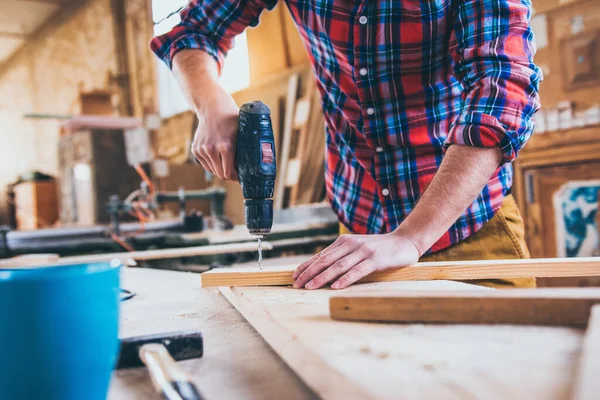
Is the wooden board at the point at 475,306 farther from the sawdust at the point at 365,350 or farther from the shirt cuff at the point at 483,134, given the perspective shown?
the shirt cuff at the point at 483,134

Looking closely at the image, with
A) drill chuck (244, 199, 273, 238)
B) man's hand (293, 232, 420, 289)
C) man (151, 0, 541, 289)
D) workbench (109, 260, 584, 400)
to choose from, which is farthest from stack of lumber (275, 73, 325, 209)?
workbench (109, 260, 584, 400)

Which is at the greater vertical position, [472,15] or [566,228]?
[472,15]

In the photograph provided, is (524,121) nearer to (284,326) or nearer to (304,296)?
(304,296)

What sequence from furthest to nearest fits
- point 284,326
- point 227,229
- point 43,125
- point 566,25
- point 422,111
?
point 43,125 < point 227,229 < point 566,25 < point 422,111 < point 284,326

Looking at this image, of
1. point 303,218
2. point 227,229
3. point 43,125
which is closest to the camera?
point 227,229

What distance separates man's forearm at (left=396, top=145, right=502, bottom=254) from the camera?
1142mm

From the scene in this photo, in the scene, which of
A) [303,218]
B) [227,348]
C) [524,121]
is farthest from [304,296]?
[303,218]

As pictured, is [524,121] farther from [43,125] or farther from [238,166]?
[43,125]

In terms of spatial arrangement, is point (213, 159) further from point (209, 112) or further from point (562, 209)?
point (562, 209)

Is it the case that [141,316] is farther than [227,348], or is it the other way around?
[141,316]

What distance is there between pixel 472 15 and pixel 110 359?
3.64 ft

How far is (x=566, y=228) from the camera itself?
110 inches

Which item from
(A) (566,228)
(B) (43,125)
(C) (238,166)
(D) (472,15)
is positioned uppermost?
(B) (43,125)

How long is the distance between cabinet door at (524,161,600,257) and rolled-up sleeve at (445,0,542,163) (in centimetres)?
177
